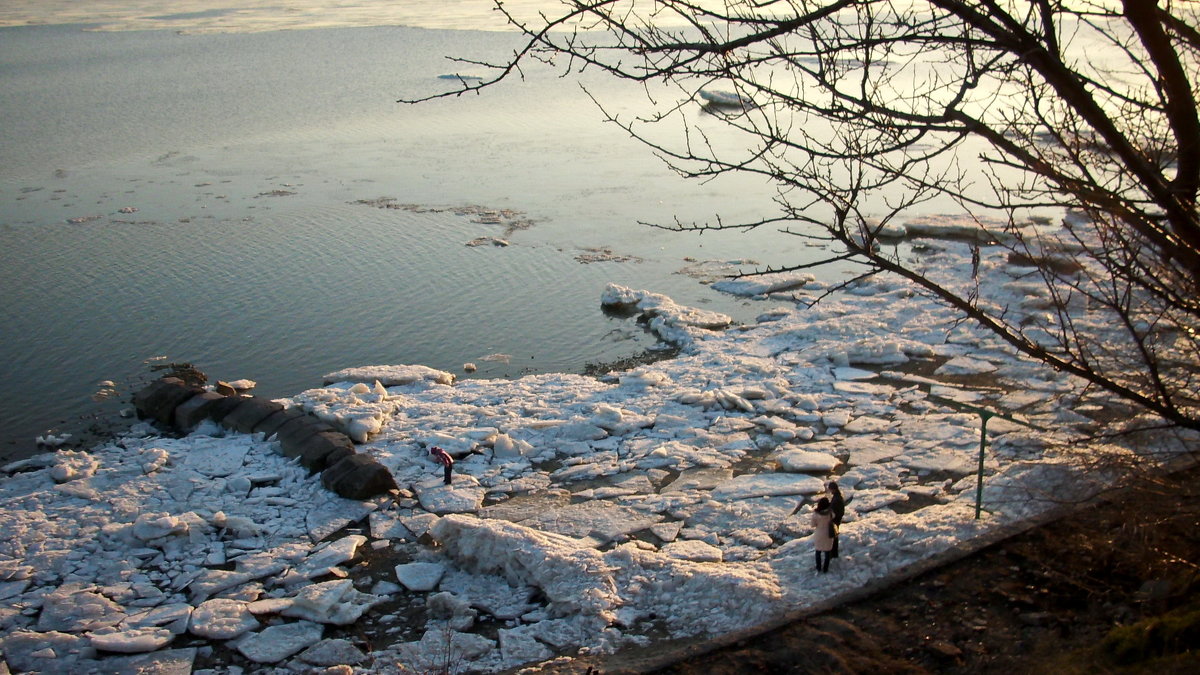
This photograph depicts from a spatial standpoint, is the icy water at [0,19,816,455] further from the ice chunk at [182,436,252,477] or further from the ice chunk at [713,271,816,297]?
the ice chunk at [182,436,252,477]

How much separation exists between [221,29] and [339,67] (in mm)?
13780

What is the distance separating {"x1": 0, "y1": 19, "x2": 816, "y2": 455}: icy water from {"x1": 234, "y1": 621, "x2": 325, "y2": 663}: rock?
6693 mm

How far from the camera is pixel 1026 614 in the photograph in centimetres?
710

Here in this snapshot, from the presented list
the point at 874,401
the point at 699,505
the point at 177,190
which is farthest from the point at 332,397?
the point at 177,190

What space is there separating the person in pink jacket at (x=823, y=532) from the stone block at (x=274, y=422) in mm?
7052

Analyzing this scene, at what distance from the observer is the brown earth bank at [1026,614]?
21.1 ft

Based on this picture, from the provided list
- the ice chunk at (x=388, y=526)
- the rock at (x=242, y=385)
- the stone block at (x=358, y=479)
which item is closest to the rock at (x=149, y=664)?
the ice chunk at (x=388, y=526)

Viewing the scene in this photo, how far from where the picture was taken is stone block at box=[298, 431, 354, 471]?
1122 centimetres

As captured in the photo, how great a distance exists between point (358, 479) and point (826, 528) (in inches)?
204

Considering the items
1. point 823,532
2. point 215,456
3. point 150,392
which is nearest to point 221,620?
point 215,456

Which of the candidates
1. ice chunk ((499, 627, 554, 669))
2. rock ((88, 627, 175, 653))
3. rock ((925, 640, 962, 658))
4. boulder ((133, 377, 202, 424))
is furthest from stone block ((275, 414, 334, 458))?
rock ((925, 640, 962, 658))

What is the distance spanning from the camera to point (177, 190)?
2416 centimetres

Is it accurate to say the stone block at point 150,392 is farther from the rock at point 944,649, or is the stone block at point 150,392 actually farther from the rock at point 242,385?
the rock at point 944,649

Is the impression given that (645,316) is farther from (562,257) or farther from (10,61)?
(10,61)
